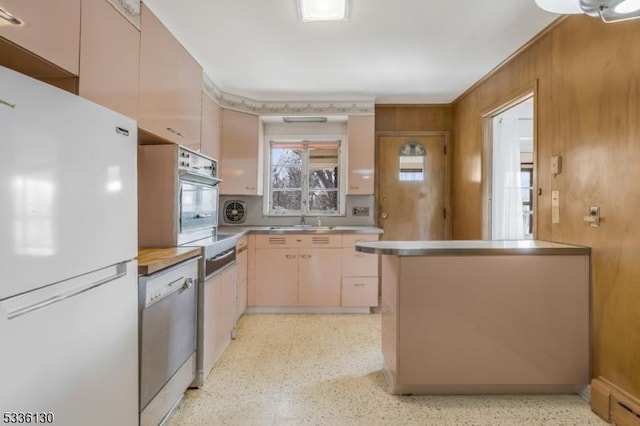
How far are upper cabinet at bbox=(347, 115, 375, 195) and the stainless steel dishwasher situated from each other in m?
2.34

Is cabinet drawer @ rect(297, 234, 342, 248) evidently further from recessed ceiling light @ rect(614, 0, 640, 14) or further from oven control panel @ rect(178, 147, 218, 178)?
recessed ceiling light @ rect(614, 0, 640, 14)

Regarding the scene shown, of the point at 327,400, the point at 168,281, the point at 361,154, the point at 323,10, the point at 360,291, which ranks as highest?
the point at 323,10

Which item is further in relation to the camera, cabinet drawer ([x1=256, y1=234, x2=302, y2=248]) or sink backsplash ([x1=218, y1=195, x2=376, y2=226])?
sink backsplash ([x1=218, y1=195, x2=376, y2=226])

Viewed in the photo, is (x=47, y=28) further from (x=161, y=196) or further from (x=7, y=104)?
(x=161, y=196)

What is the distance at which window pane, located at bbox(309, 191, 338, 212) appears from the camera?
4309 mm

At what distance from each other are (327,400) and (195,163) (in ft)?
5.87

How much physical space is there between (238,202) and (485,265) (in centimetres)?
299

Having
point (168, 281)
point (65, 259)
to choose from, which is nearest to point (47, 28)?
point (65, 259)

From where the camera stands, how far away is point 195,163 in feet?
7.79

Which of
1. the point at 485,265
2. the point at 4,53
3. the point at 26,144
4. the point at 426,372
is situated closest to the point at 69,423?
the point at 26,144

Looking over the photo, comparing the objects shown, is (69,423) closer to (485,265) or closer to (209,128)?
(485,265)

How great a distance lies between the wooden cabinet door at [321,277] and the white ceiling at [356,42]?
1.82m

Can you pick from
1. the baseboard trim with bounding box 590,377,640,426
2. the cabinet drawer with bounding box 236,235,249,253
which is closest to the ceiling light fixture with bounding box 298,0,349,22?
the cabinet drawer with bounding box 236,235,249,253

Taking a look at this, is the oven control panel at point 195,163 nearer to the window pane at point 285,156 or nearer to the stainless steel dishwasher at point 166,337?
the stainless steel dishwasher at point 166,337
